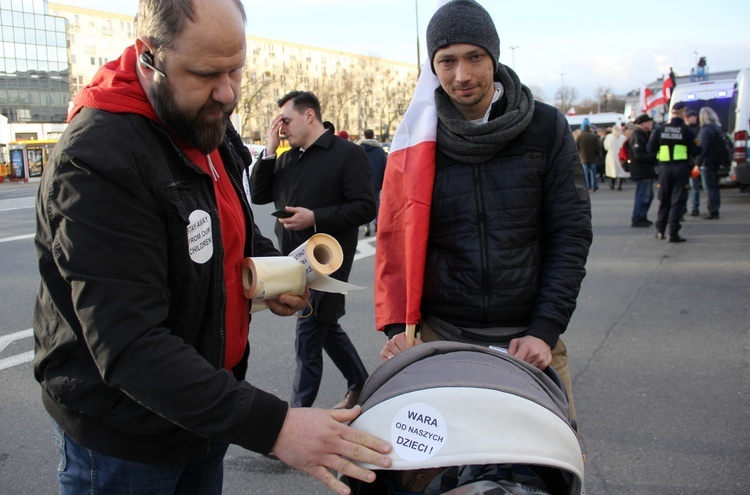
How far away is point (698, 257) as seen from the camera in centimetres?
888

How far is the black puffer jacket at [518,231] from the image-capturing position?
2.30m

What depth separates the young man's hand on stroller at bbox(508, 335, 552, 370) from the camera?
2.16m

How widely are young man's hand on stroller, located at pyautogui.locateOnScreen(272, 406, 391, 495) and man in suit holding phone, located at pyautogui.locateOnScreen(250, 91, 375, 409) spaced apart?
8.62ft

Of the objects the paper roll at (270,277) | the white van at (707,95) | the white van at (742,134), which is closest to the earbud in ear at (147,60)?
the paper roll at (270,277)

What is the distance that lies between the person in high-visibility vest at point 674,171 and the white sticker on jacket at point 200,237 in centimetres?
962

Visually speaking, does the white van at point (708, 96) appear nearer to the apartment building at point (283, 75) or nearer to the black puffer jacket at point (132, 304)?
the black puffer jacket at point (132, 304)

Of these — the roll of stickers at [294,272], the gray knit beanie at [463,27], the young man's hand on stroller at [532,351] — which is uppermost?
the gray knit beanie at [463,27]

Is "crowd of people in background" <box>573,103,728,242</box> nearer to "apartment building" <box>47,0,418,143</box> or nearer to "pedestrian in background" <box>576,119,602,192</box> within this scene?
"pedestrian in background" <box>576,119,602,192</box>

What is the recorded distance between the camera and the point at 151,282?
4.59ft

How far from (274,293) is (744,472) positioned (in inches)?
112

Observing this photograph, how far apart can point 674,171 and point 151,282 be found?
10073 mm

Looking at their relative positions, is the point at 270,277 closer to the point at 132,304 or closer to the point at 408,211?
the point at 132,304

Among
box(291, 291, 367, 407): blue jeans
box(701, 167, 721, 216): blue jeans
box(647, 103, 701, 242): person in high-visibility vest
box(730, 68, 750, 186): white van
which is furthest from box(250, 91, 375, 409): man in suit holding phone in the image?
box(730, 68, 750, 186): white van

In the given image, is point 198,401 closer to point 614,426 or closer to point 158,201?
point 158,201
